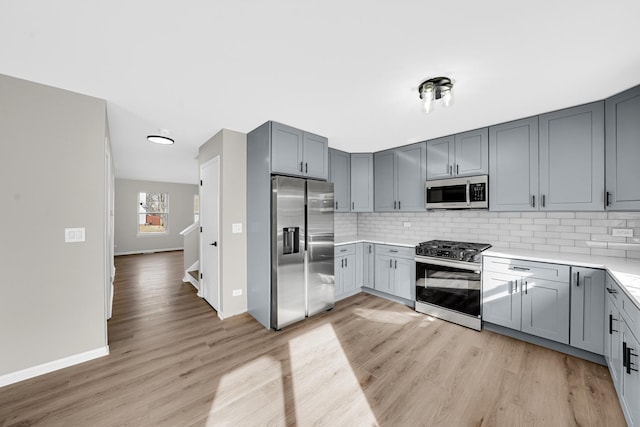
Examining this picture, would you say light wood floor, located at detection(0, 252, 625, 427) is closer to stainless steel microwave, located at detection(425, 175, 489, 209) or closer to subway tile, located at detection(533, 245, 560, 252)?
subway tile, located at detection(533, 245, 560, 252)

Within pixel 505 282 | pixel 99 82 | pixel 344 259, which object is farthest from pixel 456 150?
pixel 99 82

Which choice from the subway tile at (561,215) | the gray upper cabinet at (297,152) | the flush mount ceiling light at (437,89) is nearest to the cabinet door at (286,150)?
the gray upper cabinet at (297,152)

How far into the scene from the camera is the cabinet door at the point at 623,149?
2.09 meters

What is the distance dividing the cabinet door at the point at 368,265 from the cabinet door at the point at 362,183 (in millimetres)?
694

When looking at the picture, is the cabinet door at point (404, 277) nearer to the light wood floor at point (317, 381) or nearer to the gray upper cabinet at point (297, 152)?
the light wood floor at point (317, 381)

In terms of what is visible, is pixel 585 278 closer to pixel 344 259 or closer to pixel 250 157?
pixel 344 259

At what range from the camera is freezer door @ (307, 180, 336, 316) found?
3.12 meters

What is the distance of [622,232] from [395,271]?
7.84 ft

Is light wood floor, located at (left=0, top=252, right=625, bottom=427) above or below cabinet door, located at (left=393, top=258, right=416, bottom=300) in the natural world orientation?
below

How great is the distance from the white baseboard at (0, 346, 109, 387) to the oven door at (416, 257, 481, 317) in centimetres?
366

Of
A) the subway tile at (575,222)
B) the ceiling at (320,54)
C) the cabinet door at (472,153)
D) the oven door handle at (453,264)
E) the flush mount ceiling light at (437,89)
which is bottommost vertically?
the oven door handle at (453,264)

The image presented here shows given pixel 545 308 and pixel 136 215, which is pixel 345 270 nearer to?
pixel 545 308

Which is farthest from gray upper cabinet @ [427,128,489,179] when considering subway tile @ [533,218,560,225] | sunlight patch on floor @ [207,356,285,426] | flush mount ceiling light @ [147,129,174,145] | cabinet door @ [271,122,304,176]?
flush mount ceiling light @ [147,129,174,145]

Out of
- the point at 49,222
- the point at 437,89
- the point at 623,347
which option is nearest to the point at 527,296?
the point at 623,347
